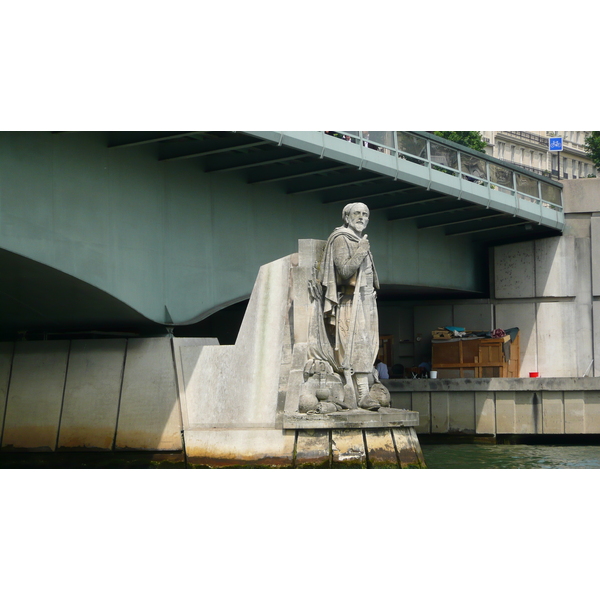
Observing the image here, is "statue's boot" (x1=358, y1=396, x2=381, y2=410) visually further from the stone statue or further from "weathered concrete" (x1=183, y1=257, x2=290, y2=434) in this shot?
"weathered concrete" (x1=183, y1=257, x2=290, y2=434)

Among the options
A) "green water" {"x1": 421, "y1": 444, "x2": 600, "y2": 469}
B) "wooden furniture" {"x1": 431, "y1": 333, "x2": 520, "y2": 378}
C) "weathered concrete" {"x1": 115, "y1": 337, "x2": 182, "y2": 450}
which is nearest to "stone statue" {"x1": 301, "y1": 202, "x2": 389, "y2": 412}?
"weathered concrete" {"x1": 115, "y1": 337, "x2": 182, "y2": 450}

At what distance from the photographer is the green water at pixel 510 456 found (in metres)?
23.1

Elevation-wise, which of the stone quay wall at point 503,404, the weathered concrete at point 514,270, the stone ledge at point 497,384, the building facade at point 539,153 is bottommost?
the stone quay wall at point 503,404

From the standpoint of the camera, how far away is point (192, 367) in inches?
834

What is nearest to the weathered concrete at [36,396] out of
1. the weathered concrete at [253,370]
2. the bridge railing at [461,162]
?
the weathered concrete at [253,370]

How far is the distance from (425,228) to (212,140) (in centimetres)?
1164

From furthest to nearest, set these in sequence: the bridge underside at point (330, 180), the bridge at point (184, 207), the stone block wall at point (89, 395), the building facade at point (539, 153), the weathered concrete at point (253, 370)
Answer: the building facade at point (539, 153) < the stone block wall at point (89, 395) < the bridge underside at point (330, 180) < the weathered concrete at point (253, 370) < the bridge at point (184, 207)

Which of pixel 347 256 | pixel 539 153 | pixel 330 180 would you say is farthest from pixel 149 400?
pixel 539 153

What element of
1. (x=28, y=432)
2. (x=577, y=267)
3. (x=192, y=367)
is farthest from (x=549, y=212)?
(x=28, y=432)

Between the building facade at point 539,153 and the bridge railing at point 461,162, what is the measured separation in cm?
5973

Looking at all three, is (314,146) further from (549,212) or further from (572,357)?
(572,357)

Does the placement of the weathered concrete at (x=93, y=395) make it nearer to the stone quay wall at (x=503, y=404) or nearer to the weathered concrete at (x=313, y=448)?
the weathered concrete at (x=313, y=448)

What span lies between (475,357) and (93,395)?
1653 cm

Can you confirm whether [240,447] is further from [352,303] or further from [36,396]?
[36,396]
